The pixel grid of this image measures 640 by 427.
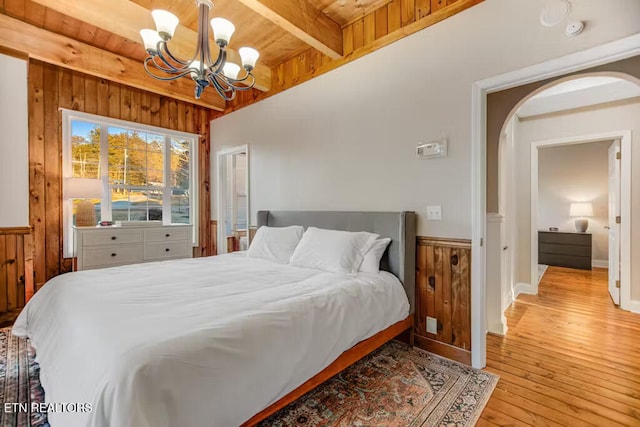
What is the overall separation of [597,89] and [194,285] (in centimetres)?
477

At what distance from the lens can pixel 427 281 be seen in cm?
234

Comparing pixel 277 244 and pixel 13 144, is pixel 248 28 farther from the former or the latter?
pixel 13 144

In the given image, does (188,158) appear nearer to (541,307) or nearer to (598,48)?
(598,48)

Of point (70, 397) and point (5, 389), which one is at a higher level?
point (70, 397)

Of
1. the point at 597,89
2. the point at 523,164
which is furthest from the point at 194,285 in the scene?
the point at 597,89

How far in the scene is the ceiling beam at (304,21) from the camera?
222 cm

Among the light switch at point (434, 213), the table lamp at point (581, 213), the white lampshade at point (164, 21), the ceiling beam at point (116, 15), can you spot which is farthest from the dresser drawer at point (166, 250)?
the table lamp at point (581, 213)

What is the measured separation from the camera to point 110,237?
342 centimetres

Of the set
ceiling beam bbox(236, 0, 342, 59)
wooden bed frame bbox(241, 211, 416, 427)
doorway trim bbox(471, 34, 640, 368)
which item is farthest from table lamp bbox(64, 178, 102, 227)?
doorway trim bbox(471, 34, 640, 368)

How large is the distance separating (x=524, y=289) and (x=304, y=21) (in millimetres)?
4225

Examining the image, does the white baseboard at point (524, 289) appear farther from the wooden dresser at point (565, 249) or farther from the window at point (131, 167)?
the window at point (131, 167)

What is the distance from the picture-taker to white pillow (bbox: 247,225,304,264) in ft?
9.16

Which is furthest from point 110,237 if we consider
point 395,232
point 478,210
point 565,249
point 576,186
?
point 576,186

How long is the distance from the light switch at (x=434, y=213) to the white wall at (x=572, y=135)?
100 inches
